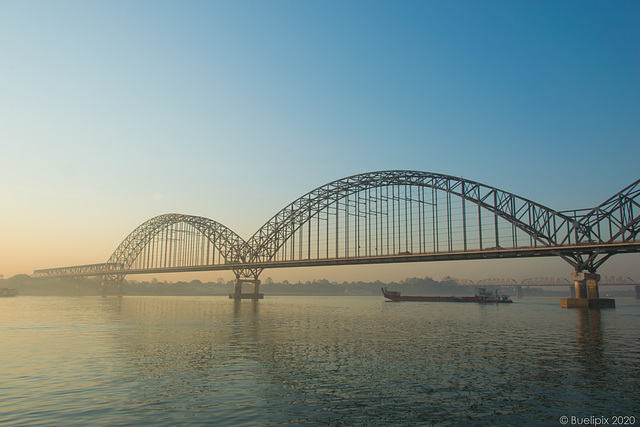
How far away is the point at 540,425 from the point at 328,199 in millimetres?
74328

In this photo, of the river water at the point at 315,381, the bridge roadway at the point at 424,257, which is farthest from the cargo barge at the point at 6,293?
the river water at the point at 315,381

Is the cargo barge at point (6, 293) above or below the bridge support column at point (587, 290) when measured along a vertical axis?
below

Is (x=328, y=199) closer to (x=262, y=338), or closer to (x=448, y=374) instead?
(x=262, y=338)

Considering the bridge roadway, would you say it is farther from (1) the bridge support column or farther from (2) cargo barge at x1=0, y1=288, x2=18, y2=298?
(2) cargo barge at x1=0, y1=288, x2=18, y2=298

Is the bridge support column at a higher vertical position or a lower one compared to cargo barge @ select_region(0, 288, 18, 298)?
higher

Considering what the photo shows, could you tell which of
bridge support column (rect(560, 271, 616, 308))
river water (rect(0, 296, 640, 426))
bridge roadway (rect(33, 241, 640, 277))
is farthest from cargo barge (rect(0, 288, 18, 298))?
bridge support column (rect(560, 271, 616, 308))

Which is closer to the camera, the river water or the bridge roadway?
the river water

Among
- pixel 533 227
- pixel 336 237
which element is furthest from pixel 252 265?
pixel 533 227

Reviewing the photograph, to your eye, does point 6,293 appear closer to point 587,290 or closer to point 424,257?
point 424,257

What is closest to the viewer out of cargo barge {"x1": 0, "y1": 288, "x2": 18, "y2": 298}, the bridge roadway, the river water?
the river water

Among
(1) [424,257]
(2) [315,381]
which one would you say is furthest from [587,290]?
(2) [315,381]

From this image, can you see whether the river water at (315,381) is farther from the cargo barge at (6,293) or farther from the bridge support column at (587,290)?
the cargo barge at (6,293)

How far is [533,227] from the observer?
60.6m

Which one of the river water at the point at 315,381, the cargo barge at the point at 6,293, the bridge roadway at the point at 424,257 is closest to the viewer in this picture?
the river water at the point at 315,381
